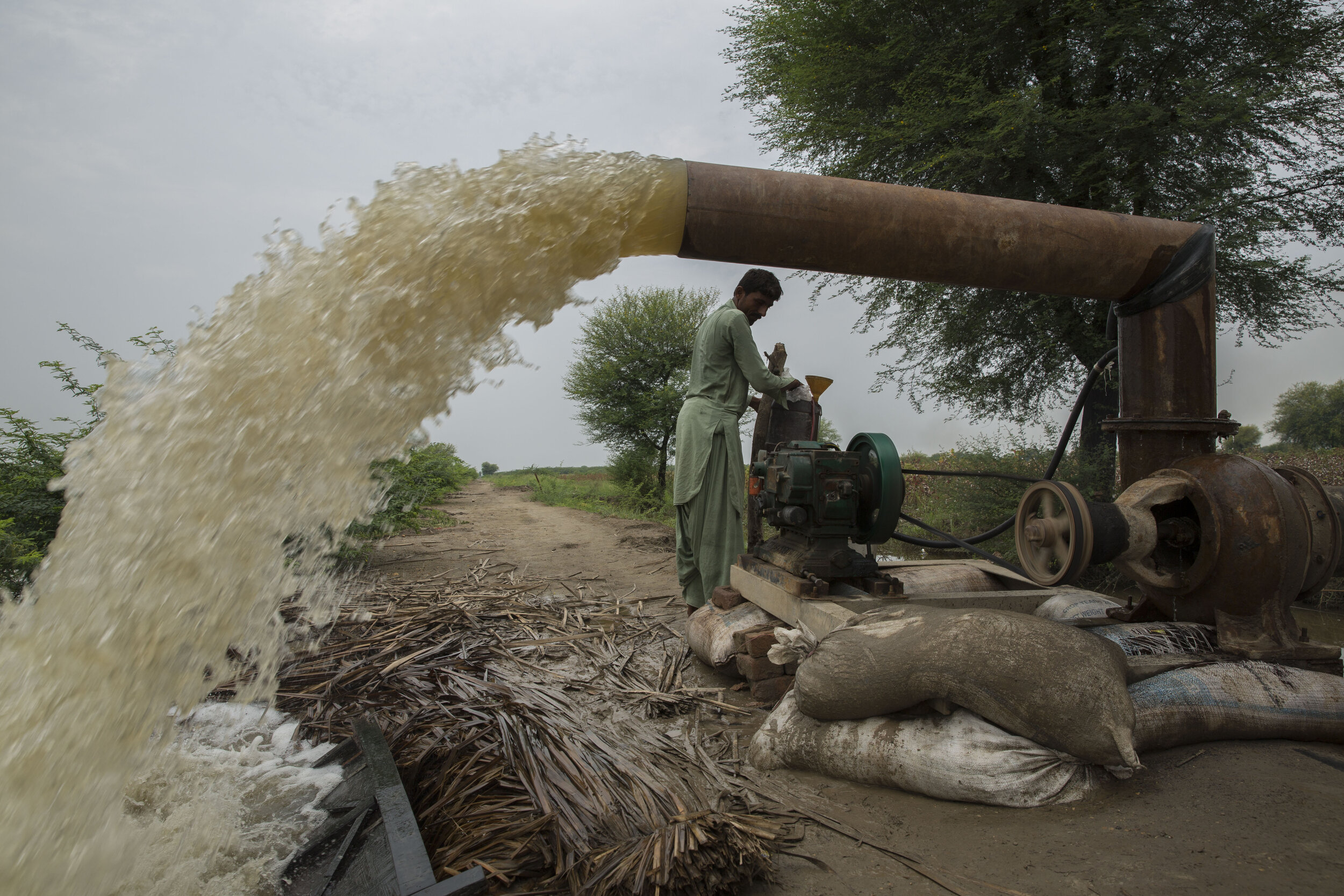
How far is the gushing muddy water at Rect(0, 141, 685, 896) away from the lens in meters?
1.59

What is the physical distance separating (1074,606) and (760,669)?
176cm

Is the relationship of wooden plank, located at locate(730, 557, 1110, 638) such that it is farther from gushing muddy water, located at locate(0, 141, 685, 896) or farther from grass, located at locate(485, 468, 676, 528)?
grass, located at locate(485, 468, 676, 528)

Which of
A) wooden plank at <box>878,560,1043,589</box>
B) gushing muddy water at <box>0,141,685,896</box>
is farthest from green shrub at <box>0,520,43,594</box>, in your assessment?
wooden plank at <box>878,560,1043,589</box>

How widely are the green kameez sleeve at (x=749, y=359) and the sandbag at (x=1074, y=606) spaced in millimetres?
1987

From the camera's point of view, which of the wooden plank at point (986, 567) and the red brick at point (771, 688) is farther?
the wooden plank at point (986, 567)

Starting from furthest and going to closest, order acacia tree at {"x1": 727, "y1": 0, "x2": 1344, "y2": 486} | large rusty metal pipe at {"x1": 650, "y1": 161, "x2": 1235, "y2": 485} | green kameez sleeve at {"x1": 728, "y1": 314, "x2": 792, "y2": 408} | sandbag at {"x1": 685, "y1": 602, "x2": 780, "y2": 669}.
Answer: acacia tree at {"x1": 727, "y1": 0, "x2": 1344, "y2": 486} < green kameez sleeve at {"x1": 728, "y1": 314, "x2": 792, "y2": 408} < sandbag at {"x1": 685, "y1": 602, "x2": 780, "y2": 669} < large rusty metal pipe at {"x1": 650, "y1": 161, "x2": 1235, "y2": 485}

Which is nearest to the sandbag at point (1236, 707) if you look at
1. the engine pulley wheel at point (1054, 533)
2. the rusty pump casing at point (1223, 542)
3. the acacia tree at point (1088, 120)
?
→ the rusty pump casing at point (1223, 542)

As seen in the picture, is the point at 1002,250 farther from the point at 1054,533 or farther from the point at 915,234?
the point at 1054,533

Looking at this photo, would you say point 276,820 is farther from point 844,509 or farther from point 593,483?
point 593,483

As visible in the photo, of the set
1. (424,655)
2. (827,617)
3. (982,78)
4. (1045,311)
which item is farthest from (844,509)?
(982,78)

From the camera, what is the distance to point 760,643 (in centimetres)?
350

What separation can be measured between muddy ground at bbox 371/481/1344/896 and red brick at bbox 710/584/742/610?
1.45m

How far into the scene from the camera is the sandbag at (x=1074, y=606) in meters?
3.55

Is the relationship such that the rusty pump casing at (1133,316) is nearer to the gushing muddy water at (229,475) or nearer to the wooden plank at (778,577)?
the gushing muddy water at (229,475)
